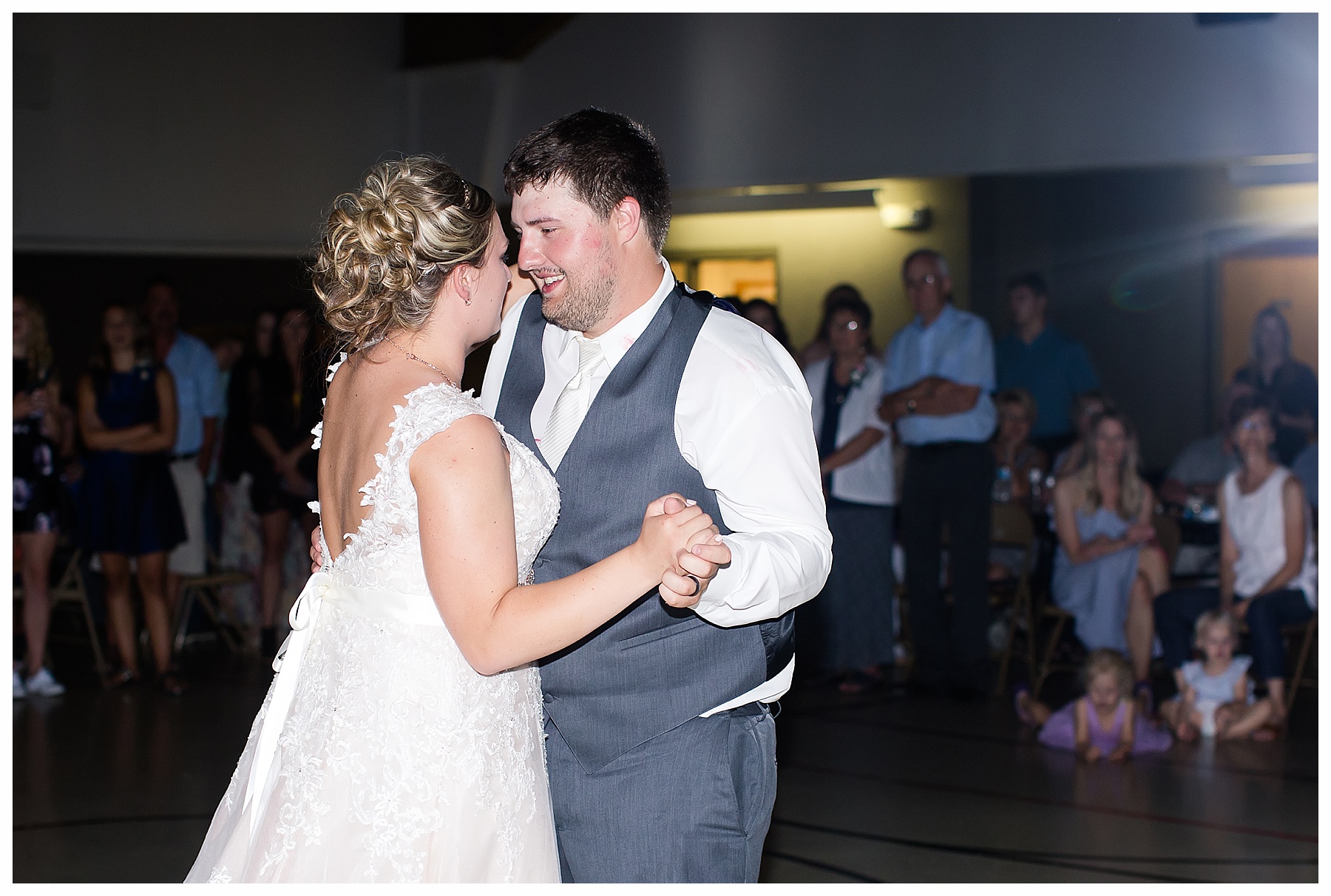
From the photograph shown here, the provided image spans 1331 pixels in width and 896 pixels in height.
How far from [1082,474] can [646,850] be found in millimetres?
4063

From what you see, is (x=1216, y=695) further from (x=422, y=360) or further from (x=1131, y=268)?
(x=1131, y=268)

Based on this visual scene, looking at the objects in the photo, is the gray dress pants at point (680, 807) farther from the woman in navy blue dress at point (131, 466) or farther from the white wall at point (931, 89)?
the white wall at point (931, 89)

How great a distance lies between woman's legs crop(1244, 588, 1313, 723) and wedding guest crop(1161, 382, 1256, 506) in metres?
1.01

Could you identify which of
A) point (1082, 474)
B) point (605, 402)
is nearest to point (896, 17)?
point (1082, 474)

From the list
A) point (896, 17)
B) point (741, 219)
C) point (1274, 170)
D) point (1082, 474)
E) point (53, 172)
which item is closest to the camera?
point (1082, 474)

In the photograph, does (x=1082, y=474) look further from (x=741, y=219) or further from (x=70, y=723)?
(x=741, y=219)

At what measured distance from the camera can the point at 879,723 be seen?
5.22 m

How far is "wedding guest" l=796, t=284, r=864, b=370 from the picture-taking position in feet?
19.9

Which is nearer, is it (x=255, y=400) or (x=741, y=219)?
(x=255, y=400)

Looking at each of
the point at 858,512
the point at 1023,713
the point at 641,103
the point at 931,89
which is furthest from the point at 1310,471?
the point at 641,103

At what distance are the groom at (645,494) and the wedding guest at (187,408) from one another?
4.81 meters

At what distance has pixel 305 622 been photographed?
78.8 inches

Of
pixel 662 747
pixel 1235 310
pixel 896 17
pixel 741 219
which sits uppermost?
pixel 896 17

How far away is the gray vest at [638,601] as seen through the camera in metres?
1.91
